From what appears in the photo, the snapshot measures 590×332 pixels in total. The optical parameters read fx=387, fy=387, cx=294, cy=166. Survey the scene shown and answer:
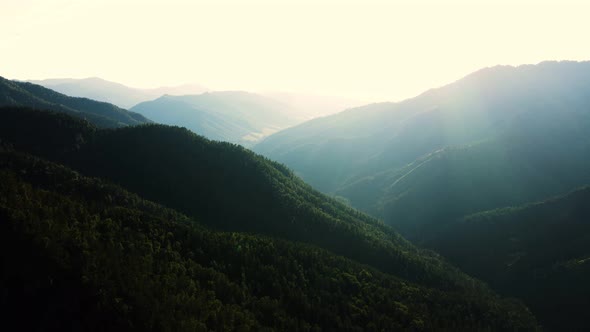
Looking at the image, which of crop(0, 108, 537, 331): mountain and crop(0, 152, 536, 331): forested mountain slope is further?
crop(0, 108, 537, 331): mountain

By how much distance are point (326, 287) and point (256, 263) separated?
95.7 ft

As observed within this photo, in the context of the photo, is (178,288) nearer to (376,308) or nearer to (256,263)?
(256,263)

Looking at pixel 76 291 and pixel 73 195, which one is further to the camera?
pixel 73 195

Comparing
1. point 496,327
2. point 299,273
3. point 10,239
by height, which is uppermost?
point 10,239

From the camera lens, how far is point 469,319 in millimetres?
159750

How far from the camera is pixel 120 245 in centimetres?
11125

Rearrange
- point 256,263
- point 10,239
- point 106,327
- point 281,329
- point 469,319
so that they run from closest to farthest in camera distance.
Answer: point 106,327 → point 10,239 → point 281,329 → point 256,263 → point 469,319

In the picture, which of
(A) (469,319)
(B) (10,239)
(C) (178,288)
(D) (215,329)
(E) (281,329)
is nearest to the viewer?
(B) (10,239)

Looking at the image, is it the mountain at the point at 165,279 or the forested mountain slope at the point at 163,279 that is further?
the mountain at the point at 165,279

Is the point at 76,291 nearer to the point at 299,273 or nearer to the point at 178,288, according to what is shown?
the point at 178,288

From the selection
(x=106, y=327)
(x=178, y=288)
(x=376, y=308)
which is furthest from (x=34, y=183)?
(x=376, y=308)

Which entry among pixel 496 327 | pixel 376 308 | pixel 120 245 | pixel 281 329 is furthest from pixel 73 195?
pixel 496 327

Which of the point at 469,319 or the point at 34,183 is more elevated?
the point at 34,183

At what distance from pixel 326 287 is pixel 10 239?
10404 centimetres
